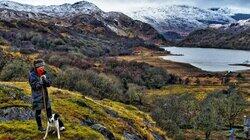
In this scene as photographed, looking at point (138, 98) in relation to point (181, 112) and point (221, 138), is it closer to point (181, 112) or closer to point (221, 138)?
point (181, 112)

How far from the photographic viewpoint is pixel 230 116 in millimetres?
117812

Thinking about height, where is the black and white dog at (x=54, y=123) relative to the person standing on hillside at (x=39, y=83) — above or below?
below

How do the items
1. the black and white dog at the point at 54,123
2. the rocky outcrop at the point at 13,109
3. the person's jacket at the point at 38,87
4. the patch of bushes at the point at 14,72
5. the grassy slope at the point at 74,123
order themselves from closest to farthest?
the black and white dog at the point at 54,123
the person's jacket at the point at 38,87
the grassy slope at the point at 74,123
the rocky outcrop at the point at 13,109
the patch of bushes at the point at 14,72

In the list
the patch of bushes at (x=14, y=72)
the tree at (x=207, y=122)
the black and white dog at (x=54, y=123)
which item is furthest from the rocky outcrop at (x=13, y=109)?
the tree at (x=207, y=122)

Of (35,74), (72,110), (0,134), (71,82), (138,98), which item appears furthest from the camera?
(138,98)

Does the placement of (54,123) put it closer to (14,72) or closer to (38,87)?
(38,87)

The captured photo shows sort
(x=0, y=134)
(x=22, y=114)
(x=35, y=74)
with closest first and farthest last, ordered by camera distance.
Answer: (x=35, y=74) < (x=0, y=134) < (x=22, y=114)

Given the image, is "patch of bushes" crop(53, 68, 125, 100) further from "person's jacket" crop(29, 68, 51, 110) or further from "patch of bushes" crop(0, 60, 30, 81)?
"person's jacket" crop(29, 68, 51, 110)

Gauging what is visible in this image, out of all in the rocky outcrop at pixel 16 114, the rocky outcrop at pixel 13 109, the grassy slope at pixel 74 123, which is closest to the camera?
the grassy slope at pixel 74 123

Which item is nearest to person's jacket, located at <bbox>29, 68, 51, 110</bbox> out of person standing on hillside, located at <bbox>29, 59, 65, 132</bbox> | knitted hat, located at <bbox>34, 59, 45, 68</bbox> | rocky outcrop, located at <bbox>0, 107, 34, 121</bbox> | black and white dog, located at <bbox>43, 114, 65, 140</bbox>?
person standing on hillside, located at <bbox>29, 59, 65, 132</bbox>

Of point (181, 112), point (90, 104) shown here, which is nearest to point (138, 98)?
point (181, 112)

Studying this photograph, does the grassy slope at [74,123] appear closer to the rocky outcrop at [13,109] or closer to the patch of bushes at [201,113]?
the rocky outcrop at [13,109]

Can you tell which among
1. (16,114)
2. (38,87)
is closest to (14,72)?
(16,114)

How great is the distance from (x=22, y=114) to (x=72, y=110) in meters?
5.11
